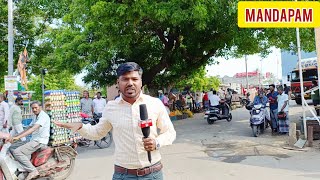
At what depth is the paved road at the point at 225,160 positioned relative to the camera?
6879mm

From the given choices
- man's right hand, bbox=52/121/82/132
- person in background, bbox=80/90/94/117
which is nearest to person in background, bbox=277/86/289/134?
person in background, bbox=80/90/94/117

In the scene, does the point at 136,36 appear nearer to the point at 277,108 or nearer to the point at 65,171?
the point at 277,108

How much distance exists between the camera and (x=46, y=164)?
657 centimetres

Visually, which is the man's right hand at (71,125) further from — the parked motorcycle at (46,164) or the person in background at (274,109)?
the person in background at (274,109)

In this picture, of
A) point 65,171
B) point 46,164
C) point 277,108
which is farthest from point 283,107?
point 46,164

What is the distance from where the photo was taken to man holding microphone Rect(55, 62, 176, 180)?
2.83m

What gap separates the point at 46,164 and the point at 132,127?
427 cm

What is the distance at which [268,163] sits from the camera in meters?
7.70

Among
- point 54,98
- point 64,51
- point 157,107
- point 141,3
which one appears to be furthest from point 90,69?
point 157,107

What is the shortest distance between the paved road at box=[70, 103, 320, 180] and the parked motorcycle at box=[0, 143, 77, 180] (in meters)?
0.33

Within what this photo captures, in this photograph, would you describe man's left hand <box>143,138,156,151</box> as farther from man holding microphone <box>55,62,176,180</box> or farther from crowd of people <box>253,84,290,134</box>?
crowd of people <box>253,84,290,134</box>

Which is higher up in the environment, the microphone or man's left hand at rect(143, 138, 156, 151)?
the microphone

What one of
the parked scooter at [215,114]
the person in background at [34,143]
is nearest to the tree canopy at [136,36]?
the parked scooter at [215,114]

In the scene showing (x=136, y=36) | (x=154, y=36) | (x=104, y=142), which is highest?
(x=154, y=36)
